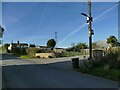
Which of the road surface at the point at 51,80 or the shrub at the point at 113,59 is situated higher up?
the shrub at the point at 113,59

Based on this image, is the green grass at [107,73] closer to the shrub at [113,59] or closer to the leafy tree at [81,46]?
the shrub at [113,59]

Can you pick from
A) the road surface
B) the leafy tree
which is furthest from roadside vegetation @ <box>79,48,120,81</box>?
the leafy tree

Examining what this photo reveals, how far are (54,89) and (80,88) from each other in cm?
132

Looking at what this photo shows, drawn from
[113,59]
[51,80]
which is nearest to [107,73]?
[113,59]

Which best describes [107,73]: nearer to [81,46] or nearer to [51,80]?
[51,80]

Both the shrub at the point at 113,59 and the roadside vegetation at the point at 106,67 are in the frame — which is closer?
the roadside vegetation at the point at 106,67

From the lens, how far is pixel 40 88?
14625mm

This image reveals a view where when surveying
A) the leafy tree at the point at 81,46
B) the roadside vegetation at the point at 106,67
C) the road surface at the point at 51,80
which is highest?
the leafy tree at the point at 81,46

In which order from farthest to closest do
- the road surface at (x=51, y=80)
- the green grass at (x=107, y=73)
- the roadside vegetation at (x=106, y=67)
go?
the roadside vegetation at (x=106, y=67) < the green grass at (x=107, y=73) < the road surface at (x=51, y=80)

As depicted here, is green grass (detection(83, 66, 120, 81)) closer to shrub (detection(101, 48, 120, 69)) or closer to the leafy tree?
shrub (detection(101, 48, 120, 69))

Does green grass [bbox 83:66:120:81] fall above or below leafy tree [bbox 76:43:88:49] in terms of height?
below

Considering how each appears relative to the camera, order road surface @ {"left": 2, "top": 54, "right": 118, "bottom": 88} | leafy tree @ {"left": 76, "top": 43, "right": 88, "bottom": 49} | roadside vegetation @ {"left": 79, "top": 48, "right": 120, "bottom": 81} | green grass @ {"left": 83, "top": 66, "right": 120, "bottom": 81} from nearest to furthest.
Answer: road surface @ {"left": 2, "top": 54, "right": 118, "bottom": 88}, green grass @ {"left": 83, "top": 66, "right": 120, "bottom": 81}, roadside vegetation @ {"left": 79, "top": 48, "right": 120, "bottom": 81}, leafy tree @ {"left": 76, "top": 43, "right": 88, "bottom": 49}

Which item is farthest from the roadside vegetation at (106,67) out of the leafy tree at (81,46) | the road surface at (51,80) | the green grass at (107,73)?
the leafy tree at (81,46)

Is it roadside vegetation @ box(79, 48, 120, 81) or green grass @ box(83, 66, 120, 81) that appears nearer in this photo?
green grass @ box(83, 66, 120, 81)
